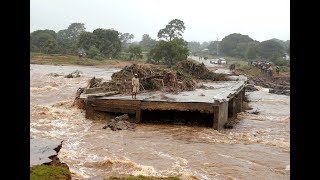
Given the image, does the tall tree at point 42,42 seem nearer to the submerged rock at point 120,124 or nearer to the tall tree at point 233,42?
the tall tree at point 233,42

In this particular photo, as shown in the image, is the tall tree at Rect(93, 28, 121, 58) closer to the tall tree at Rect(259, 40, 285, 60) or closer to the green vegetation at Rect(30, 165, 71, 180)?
the tall tree at Rect(259, 40, 285, 60)

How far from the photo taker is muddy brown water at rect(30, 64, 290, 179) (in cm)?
895

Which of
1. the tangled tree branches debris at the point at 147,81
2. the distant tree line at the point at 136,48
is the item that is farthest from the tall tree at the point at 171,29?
the tangled tree branches debris at the point at 147,81

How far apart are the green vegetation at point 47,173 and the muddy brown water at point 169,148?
226 cm

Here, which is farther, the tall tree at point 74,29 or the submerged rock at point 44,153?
the tall tree at point 74,29

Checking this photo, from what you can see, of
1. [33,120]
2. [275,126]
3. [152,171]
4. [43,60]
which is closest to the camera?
[152,171]

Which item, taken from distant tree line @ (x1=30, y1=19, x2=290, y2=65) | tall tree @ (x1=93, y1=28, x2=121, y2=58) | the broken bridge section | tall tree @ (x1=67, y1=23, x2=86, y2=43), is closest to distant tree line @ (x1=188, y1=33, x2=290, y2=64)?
distant tree line @ (x1=30, y1=19, x2=290, y2=65)

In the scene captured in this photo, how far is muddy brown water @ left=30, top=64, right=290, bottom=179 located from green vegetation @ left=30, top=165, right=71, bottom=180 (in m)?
2.26

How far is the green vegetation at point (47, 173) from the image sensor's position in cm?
512

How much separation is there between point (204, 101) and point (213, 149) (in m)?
2.86
